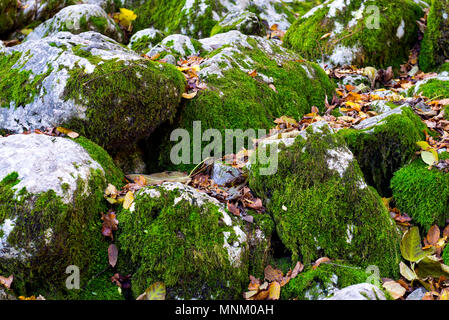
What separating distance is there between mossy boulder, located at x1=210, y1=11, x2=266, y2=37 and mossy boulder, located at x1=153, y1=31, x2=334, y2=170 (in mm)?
1270

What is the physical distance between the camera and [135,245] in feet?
11.5

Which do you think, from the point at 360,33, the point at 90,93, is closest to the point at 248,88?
the point at 90,93

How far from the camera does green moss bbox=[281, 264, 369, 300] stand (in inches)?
136

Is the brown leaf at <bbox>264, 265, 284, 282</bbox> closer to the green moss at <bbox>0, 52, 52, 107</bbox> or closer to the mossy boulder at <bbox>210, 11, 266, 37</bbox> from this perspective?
the green moss at <bbox>0, 52, 52, 107</bbox>

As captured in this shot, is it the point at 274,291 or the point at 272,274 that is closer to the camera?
the point at 274,291

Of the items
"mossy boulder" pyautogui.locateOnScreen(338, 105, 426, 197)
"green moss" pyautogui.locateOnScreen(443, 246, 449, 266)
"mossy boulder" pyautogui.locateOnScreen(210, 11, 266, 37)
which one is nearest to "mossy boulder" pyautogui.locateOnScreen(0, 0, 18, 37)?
"mossy boulder" pyautogui.locateOnScreen(210, 11, 266, 37)

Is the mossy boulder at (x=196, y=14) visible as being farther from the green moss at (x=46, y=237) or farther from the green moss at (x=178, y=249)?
the green moss at (x=46, y=237)

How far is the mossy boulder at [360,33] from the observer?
24.7ft

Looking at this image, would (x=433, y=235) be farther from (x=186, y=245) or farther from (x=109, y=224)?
(x=109, y=224)

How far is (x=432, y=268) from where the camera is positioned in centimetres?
374

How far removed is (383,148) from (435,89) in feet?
6.37

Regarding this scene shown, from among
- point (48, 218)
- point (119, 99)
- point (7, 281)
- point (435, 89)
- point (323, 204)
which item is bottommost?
point (7, 281)

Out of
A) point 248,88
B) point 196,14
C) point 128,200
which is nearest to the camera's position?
point 128,200

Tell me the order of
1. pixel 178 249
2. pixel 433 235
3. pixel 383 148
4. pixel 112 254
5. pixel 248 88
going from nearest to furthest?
pixel 178 249 < pixel 112 254 < pixel 433 235 < pixel 383 148 < pixel 248 88
